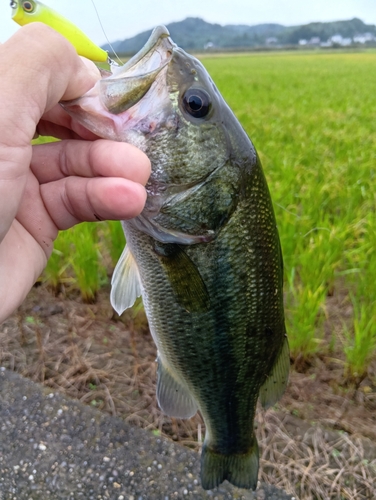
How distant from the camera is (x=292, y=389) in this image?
7.26 feet

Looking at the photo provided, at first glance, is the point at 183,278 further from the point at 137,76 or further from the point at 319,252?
the point at 319,252

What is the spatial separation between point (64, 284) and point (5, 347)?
2.01 feet

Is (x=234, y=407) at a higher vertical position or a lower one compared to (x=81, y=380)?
higher

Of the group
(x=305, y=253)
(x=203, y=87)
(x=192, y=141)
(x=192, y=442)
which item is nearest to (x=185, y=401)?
(x=192, y=442)

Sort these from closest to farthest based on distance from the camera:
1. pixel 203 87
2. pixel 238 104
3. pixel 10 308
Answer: pixel 203 87, pixel 10 308, pixel 238 104

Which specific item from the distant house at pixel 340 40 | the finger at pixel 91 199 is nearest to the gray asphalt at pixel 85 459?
the finger at pixel 91 199

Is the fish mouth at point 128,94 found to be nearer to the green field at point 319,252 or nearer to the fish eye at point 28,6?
the fish eye at point 28,6

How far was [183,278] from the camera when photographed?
4.11ft

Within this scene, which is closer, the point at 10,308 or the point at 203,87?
the point at 203,87

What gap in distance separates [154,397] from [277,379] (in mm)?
916

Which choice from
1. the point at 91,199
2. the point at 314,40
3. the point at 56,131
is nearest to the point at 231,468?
the point at 91,199

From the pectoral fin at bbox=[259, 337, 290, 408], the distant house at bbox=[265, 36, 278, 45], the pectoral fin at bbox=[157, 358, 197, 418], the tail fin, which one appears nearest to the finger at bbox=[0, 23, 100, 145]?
the pectoral fin at bbox=[157, 358, 197, 418]

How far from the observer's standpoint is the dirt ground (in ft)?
5.97

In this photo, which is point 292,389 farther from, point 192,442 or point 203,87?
point 203,87
